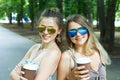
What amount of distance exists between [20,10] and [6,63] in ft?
103

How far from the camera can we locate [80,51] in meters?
2.81

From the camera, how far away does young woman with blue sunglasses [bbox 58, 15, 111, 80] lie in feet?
8.89

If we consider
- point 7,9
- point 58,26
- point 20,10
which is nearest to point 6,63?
point 58,26

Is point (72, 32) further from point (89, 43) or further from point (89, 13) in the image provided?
point (89, 13)

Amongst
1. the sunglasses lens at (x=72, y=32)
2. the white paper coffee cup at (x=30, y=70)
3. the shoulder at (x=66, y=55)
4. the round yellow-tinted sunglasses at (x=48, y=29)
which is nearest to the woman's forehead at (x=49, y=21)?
the round yellow-tinted sunglasses at (x=48, y=29)

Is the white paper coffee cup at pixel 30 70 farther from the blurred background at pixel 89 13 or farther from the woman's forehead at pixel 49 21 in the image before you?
the blurred background at pixel 89 13

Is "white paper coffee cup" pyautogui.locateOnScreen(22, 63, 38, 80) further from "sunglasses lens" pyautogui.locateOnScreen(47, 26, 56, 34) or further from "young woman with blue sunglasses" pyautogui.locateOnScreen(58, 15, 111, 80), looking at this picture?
"sunglasses lens" pyautogui.locateOnScreen(47, 26, 56, 34)

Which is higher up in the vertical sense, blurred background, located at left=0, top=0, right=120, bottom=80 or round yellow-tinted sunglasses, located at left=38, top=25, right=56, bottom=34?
round yellow-tinted sunglasses, located at left=38, top=25, right=56, bottom=34

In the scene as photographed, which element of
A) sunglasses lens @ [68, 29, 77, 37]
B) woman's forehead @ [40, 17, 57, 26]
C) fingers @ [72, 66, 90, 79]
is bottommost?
fingers @ [72, 66, 90, 79]

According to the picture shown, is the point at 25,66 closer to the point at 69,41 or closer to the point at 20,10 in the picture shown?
the point at 69,41

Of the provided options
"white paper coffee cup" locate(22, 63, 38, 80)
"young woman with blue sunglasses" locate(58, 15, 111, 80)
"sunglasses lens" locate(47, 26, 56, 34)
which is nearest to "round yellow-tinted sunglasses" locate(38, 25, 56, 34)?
"sunglasses lens" locate(47, 26, 56, 34)

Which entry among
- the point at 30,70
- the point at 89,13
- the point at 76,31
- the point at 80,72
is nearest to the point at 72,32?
the point at 76,31

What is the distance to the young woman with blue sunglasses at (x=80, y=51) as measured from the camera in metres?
2.71

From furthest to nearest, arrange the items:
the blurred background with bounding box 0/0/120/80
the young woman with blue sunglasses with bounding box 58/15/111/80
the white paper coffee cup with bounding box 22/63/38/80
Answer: the blurred background with bounding box 0/0/120/80
the young woman with blue sunglasses with bounding box 58/15/111/80
the white paper coffee cup with bounding box 22/63/38/80
